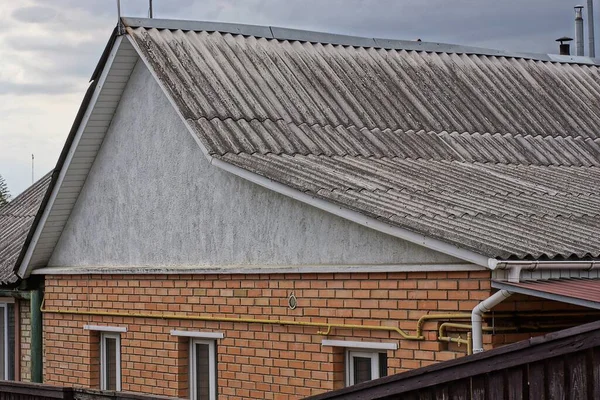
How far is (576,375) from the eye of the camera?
6.42 metres

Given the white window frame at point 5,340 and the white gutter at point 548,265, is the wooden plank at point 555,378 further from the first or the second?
the white window frame at point 5,340

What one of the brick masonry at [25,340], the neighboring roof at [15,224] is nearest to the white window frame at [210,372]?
the neighboring roof at [15,224]

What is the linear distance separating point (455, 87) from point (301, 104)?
275cm

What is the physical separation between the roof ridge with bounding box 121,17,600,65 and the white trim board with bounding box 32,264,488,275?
266cm

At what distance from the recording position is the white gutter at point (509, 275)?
8.47 meters

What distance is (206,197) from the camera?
1201cm

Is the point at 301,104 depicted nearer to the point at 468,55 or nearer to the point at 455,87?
the point at 455,87

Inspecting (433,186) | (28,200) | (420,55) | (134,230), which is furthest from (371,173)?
(28,200)

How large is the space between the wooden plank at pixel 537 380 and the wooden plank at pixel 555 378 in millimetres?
31

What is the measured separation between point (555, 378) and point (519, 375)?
24 cm

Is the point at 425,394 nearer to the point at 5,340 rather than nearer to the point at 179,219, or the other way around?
the point at 179,219

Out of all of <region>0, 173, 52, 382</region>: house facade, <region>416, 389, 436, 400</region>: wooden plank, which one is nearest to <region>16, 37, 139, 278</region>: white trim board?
<region>0, 173, 52, 382</region>: house facade

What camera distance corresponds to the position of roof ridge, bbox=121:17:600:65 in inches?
528

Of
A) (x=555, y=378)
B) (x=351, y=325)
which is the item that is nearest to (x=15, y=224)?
(x=351, y=325)
